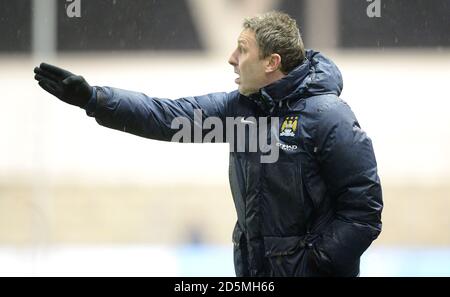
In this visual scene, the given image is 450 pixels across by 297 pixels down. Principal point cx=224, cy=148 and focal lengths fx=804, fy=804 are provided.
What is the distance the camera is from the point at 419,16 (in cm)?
703

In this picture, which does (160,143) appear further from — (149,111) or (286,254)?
(286,254)

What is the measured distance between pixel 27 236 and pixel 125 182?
114 cm

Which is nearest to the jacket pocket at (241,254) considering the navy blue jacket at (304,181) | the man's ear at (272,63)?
the navy blue jacket at (304,181)

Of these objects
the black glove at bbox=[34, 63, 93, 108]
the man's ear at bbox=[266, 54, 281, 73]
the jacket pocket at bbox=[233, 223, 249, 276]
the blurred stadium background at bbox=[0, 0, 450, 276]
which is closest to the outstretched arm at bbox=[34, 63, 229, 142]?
the black glove at bbox=[34, 63, 93, 108]

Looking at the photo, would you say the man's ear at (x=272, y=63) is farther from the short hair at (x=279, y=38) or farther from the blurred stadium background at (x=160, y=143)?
the blurred stadium background at (x=160, y=143)

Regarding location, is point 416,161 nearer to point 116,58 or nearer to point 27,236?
point 116,58

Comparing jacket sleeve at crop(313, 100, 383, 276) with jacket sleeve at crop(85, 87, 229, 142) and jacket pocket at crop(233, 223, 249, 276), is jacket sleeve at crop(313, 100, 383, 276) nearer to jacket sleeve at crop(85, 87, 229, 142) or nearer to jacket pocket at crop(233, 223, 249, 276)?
jacket pocket at crop(233, 223, 249, 276)

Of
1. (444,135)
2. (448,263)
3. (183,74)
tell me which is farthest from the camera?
(183,74)

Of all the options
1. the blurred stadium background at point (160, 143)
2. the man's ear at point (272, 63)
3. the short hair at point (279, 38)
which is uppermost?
the short hair at point (279, 38)

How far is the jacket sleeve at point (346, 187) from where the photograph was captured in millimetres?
2576

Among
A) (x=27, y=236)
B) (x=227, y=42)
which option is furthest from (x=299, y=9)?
(x=27, y=236)

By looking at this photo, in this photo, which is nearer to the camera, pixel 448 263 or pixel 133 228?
pixel 448 263

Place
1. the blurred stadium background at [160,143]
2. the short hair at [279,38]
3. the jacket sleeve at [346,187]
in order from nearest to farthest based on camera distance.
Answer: the jacket sleeve at [346,187] < the short hair at [279,38] < the blurred stadium background at [160,143]

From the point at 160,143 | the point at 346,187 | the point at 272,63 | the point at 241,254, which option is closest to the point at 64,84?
the point at 272,63
